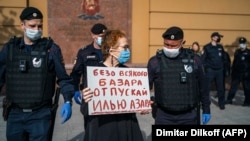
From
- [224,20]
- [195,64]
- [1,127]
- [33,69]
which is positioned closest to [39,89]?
[33,69]

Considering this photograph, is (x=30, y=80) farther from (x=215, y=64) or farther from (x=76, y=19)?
(x=76, y=19)

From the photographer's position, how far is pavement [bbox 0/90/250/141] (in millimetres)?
5566

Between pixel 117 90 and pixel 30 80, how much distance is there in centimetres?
95

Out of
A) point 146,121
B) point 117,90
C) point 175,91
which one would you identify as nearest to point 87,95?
point 117,90

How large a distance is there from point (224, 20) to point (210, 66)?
9.86 feet

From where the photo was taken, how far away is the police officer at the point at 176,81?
3570 millimetres

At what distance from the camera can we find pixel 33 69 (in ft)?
10.7

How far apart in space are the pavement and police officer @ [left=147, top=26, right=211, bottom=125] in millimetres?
1892

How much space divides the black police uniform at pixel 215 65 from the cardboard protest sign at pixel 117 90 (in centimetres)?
500

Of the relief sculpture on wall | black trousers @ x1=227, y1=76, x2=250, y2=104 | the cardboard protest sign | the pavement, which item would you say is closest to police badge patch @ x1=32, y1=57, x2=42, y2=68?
the cardboard protest sign

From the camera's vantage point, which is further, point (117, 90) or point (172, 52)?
point (172, 52)

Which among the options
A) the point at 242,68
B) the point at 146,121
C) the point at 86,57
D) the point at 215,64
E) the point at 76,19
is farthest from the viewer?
the point at 76,19

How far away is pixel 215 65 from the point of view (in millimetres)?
7684

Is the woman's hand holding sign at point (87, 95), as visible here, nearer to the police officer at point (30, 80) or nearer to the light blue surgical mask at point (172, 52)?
the police officer at point (30, 80)
